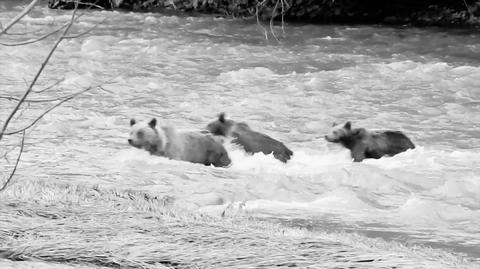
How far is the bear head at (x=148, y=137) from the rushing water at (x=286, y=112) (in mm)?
153

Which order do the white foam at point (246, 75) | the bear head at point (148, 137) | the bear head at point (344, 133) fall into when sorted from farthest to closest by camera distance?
the white foam at point (246, 75) → the bear head at point (344, 133) → the bear head at point (148, 137)

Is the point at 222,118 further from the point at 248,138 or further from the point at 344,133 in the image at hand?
the point at 344,133

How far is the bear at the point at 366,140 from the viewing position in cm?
1159

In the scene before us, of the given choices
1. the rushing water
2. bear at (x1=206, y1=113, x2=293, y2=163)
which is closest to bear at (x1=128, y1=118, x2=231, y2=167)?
the rushing water

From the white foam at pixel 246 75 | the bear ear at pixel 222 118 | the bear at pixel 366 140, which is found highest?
the bear ear at pixel 222 118

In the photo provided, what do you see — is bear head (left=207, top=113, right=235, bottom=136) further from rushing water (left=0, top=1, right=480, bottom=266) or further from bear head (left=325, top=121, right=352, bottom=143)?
bear head (left=325, top=121, right=352, bottom=143)

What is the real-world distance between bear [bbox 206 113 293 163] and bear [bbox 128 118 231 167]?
0.37m

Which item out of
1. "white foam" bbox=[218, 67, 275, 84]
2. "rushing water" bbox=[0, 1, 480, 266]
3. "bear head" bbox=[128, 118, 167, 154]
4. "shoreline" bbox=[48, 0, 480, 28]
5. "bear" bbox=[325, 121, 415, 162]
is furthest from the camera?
"shoreline" bbox=[48, 0, 480, 28]

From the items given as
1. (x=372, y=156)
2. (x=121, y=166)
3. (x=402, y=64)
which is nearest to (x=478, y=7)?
(x=402, y=64)

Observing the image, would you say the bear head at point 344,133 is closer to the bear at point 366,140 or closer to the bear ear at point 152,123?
the bear at point 366,140

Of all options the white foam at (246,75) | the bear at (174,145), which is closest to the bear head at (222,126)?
the bear at (174,145)

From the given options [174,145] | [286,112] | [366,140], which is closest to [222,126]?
[174,145]

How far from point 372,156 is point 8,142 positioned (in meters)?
4.71

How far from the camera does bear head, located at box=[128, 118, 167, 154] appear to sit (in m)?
11.1
